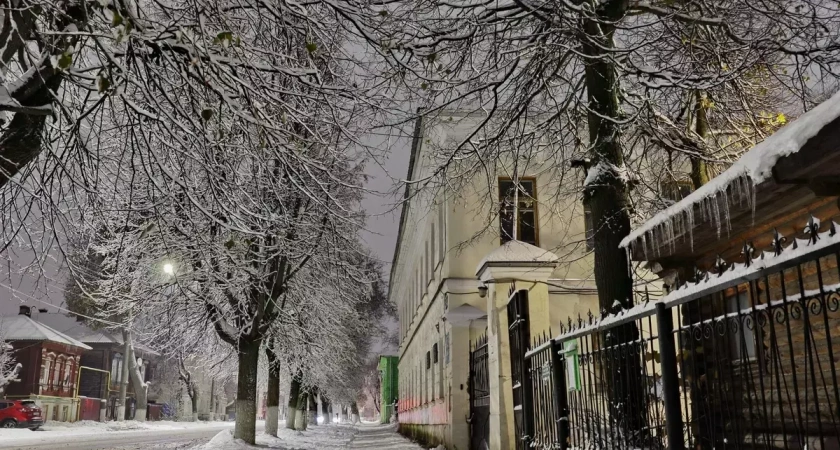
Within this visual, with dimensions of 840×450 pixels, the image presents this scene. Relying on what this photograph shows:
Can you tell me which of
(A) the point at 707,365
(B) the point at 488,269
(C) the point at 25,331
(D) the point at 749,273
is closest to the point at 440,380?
(B) the point at 488,269

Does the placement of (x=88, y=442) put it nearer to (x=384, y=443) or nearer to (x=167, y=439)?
(x=167, y=439)

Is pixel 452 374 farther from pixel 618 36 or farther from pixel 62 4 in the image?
pixel 62 4

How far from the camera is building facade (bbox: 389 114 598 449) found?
31.2 feet

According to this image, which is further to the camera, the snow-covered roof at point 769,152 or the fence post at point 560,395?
the fence post at point 560,395

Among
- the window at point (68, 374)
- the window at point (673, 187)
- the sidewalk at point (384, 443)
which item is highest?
the window at point (673, 187)

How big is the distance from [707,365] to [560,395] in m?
2.03

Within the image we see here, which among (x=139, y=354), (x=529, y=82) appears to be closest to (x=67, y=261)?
(x=529, y=82)

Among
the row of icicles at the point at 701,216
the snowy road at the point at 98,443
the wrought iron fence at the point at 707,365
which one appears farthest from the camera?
the snowy road at the point at 98,443

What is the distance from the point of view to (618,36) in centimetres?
957

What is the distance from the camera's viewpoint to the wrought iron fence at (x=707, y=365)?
301 centimetres

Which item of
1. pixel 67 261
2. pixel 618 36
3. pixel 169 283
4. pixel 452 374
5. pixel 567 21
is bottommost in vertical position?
pixel 452 374

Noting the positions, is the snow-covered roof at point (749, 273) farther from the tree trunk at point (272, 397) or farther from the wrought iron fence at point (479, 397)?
the tree trunk at point (272, 397)

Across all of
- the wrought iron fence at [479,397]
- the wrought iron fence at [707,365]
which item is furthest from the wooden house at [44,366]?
the wrought iron fence at [707,365]

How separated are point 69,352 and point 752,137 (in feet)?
176
